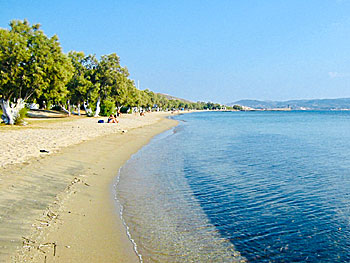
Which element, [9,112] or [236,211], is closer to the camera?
[236,211]

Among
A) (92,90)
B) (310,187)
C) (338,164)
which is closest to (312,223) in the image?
(310,187)

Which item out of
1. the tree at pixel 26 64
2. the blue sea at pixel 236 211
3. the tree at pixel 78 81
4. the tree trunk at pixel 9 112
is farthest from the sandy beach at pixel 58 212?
the tree at pixel 78 81

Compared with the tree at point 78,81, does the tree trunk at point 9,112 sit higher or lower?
lower

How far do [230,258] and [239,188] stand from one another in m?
5.06

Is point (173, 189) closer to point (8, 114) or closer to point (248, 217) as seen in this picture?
point (248, 217)

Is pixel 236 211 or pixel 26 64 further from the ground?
pixel 26 64

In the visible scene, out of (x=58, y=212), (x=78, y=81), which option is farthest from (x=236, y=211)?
A: (x=78, y=81)

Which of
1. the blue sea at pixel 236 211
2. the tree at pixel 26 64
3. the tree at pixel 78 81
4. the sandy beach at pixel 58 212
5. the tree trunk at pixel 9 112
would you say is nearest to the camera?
the sandy beach at pixel 58 212

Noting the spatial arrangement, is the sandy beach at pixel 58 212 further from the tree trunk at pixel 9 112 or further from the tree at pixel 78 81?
the tree at pixel 78 81

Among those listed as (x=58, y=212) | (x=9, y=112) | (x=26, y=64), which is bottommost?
(x=58, y=212)

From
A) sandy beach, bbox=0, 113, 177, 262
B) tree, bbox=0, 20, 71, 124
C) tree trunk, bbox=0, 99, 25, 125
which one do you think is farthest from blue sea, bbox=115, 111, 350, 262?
tree trunk, bbox=0, 99, 25, 125

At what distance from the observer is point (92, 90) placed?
155 feet

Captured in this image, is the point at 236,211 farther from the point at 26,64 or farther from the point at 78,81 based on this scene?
the point at 78,81

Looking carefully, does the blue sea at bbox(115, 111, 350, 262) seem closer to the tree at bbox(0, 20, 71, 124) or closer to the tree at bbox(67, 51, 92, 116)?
the tree at bbox(0, 20, 71, 124)
